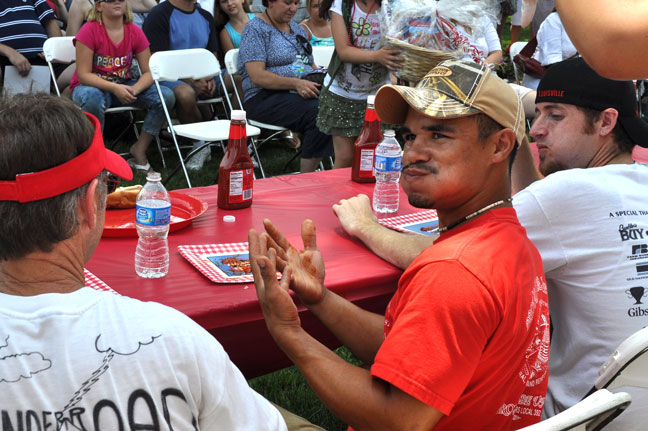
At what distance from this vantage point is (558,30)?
20.5 ft

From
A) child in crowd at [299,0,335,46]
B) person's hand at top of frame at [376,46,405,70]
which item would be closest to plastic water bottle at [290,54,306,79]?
child in crowd at [299,0,335,46]

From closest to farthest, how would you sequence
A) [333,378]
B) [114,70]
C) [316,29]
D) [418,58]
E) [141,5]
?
[333,378] < [418,58] < [114,70] < [316,29] < [141,5]

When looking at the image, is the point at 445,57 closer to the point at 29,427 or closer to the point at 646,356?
the point at 646,356

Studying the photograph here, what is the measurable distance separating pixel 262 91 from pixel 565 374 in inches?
171

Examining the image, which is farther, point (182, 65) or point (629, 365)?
point (182, 65)

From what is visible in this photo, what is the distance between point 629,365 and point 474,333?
1.45 ft

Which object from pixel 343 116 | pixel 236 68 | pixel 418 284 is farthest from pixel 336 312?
pixel 236 68

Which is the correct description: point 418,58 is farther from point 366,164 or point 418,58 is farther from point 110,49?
point 110,49

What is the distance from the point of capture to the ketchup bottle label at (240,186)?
277cm

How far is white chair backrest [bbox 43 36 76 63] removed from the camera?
6332 mm

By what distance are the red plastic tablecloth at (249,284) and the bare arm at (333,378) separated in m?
0.19

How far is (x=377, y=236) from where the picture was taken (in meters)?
2.53

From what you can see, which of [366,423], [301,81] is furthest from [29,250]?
[301,81]

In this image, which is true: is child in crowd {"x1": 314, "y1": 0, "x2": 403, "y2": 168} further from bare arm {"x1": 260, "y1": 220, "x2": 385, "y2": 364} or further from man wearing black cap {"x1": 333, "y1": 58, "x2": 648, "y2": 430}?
bare arm {"x1": 260, "y1": 220, "x2": 385, "y2": 364}
